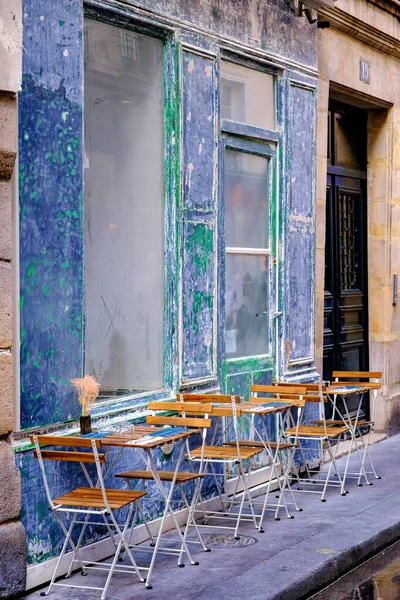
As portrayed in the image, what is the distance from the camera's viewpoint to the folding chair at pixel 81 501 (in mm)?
5625

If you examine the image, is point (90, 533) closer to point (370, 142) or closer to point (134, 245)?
point (134, 245)

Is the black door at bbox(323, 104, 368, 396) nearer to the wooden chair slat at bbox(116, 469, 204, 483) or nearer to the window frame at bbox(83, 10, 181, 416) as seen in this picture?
the window frame at bbox(83, 10, 181, 416)

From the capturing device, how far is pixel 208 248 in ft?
26.1

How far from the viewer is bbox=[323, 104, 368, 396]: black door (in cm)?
1095

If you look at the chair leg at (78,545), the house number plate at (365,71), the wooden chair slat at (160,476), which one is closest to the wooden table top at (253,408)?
the wooden chair slat at (160,476)

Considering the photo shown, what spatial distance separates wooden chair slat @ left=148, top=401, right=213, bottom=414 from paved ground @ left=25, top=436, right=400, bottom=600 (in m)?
0.91

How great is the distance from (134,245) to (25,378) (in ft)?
6.18

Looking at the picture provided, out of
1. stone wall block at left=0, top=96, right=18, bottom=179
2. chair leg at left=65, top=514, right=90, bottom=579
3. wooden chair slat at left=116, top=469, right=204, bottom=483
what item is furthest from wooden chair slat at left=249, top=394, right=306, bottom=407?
stone wall block at left=0, top=96, right=18, bottom=179

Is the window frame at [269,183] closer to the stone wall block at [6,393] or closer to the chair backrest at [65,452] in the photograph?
the chair backrest at [65,452]

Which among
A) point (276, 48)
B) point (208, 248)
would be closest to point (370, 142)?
point (276, 48)

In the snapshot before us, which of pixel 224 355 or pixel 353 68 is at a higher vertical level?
pixel 353 68

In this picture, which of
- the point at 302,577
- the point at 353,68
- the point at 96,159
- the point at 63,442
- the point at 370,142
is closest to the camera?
the point at 63,442

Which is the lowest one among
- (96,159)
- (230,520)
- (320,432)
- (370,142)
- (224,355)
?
(230,520)

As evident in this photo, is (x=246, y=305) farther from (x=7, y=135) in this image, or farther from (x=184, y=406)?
(x=7, y=135)
